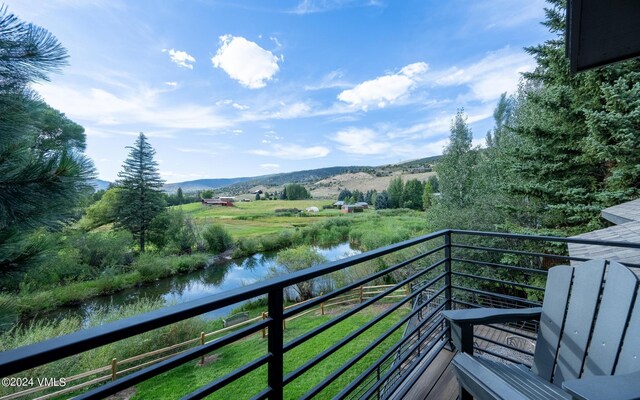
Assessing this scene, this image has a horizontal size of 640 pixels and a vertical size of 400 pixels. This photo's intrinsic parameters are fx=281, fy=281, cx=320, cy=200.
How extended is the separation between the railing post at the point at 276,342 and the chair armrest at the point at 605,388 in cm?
84

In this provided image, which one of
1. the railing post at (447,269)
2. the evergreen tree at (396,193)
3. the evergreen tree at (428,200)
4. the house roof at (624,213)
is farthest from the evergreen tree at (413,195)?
the railing post at (447,269)

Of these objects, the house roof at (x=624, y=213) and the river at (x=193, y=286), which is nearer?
the house roof at (x=624, y=213)

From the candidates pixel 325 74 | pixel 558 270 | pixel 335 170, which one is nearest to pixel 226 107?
pixel 325 74

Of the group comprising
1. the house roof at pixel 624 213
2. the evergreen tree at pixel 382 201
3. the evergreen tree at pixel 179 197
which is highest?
the house roof at pixel 624 213

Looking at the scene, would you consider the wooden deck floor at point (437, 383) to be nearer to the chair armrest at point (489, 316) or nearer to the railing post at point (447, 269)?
the railing post at point (447, 269)

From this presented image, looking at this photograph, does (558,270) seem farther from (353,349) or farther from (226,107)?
(226,107)

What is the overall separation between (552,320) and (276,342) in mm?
1567

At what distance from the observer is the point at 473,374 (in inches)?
48.1

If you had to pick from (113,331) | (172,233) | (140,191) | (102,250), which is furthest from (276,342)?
(140,191)

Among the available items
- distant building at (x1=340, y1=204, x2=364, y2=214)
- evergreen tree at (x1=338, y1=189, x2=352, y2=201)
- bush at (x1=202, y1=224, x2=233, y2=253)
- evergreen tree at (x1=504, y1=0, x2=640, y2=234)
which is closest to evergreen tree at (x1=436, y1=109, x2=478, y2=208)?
evergreen tree at (x1=504, y1=0, x2=640, y2=234)

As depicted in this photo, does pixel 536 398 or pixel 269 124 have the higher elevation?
pixel 269 124

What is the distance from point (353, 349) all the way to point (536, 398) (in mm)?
7567

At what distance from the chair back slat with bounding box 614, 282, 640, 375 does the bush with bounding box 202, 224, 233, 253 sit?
21900mm

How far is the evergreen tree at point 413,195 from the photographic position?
27.5m
